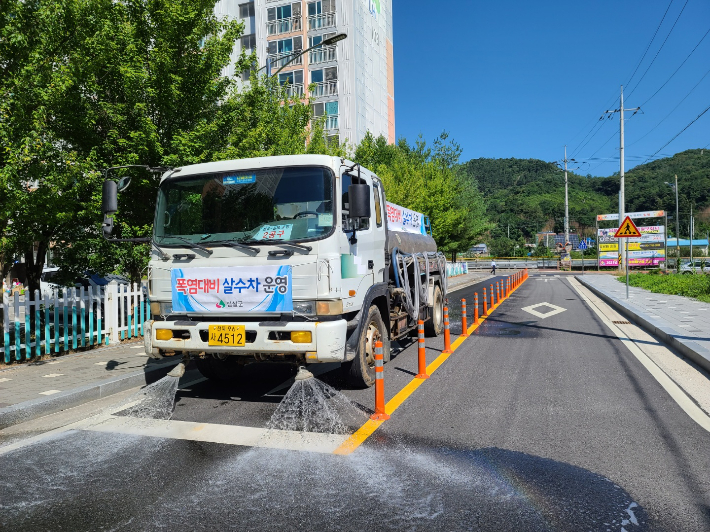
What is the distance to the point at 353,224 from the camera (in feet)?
19.0

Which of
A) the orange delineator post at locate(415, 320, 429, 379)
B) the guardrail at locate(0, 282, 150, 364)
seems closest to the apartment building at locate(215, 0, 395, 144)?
the guardrail at locate(0, 282, 150, 364)

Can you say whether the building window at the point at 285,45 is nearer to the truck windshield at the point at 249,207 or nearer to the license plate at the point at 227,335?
the truck windshield at the point at 249,207

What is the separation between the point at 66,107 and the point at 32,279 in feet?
14.3

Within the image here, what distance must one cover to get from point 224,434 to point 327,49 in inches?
1705

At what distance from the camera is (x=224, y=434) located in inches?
195

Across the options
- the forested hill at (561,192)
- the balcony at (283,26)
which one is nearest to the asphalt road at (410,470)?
the balcony at (283,26)

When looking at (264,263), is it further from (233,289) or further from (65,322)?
(65,322)

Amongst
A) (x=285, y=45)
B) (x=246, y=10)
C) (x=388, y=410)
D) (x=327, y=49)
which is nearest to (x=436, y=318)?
(x=388, y=410)

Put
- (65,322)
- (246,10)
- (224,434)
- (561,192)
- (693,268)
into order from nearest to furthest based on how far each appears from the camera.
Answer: (224,434)
(65,322)
(693,268)
(246,10)
(561,192)

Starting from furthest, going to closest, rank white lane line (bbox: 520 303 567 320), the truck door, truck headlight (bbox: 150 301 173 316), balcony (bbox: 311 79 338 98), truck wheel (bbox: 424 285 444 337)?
balcony (bbox: 311 79 338 98), white lane line (bbox: 520 303 567 320), truck wheel (bbox: 424 285 444 337), truck headlight (bbox: 150 301 173 316), the truck door

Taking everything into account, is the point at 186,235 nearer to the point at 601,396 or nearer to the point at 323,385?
the point at 323,385

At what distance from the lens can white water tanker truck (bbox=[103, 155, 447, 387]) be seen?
5.35m

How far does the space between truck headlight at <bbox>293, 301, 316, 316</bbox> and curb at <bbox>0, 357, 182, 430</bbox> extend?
2950 millimetres

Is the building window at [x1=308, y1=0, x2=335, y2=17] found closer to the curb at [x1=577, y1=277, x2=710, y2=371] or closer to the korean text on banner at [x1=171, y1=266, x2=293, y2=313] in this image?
the curb at [x1=577, y1=277, x2=710, y2=371]
